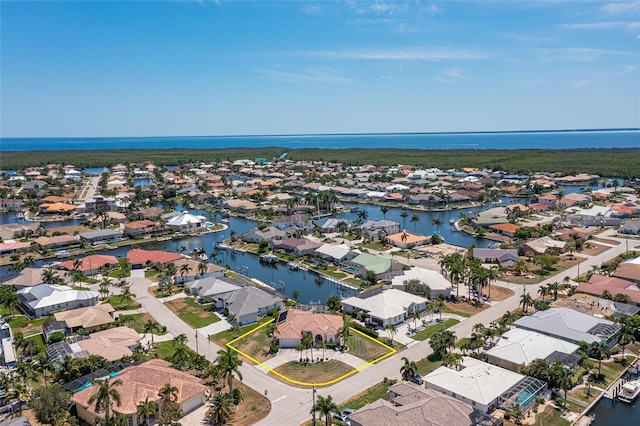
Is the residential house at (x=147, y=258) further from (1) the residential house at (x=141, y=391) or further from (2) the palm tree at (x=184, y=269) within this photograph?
(1) the residential house at (x=141, y=391)

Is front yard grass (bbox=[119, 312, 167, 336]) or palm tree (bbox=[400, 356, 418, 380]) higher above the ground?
palm tree (bbox=[400, 356, 418, 380])

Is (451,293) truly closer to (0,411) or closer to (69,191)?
(0,411)

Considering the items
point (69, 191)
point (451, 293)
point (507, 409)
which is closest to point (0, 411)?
point (507, 409)

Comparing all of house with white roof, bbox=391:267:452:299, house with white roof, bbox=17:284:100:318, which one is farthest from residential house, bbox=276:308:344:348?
house with white roof, bbox=17:284:100:318

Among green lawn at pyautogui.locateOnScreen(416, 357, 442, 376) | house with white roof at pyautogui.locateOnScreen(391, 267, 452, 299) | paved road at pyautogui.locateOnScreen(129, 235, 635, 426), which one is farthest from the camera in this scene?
house with white roof at pyautogui.locateOnScreen(391, 267, 452, 299)

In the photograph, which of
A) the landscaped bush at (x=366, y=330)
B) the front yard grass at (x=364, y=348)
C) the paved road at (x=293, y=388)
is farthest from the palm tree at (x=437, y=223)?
the front yard grass at (x=364, y=348)

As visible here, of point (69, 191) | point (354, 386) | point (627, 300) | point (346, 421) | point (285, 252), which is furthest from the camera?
point (69, 191)

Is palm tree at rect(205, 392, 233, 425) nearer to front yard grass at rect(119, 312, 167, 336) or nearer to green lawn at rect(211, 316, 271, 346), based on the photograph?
green lawn at rect(211, 316, 271, 346)

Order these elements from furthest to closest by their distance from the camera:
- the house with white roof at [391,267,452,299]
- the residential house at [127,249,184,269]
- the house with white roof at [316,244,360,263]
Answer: the house with white roof at [316,244,360,263], the residential house at [127,249,184,269], the house with white roof at [391,267,452,299]
